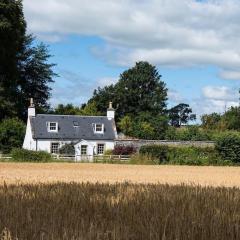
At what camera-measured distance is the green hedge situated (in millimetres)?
59688

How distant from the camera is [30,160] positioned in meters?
56.8

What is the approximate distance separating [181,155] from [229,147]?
4.98 metres

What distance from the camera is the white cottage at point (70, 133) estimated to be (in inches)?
2776

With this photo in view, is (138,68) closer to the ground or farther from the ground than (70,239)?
farther from the ground

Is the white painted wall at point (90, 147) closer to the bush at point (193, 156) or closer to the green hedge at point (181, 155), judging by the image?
the green hedge at point (181, 155)

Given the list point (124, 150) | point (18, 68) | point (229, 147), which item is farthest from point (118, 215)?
point (18, 68)

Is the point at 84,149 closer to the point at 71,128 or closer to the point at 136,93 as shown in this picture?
the point at 71,128

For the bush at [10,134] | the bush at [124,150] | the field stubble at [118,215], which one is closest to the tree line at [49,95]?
the bush at [10,134]

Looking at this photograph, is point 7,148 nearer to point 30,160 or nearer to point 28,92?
point 30,160

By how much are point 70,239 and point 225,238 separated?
Answer: 1674 mm

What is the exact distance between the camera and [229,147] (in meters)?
59.2

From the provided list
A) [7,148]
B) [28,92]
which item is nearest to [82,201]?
[7,148]

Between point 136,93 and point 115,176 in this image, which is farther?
point 136,93

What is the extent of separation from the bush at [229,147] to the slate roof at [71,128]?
55.9 feet
